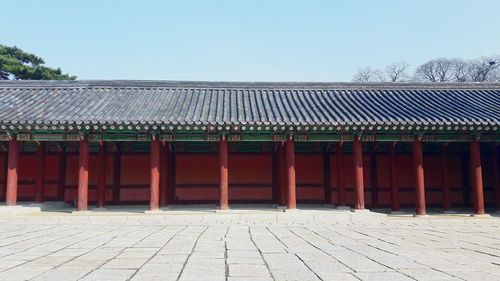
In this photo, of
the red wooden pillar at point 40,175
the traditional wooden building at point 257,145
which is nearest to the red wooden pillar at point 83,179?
the traditional wooden building at point 257,145

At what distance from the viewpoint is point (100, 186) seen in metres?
13.3

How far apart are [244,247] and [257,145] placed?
26.6 ft

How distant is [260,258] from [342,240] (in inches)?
105

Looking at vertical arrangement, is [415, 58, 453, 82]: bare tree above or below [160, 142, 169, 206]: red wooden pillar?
above

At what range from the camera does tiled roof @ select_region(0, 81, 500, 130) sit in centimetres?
1177

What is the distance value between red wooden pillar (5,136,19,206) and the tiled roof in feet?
3.26

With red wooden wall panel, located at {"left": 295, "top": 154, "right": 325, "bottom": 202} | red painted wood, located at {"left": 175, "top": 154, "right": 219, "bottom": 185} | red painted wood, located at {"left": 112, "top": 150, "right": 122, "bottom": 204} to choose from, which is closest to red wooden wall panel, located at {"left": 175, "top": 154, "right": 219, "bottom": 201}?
red painted wood, located at {"left": 175, "top": 154, "right": 219, "bottom": 185}

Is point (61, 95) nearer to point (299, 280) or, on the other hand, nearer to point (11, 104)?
point (11, 104)

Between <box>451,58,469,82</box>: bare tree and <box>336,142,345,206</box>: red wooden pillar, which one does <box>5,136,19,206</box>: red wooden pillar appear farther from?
<box>451,58,469,82</box>: bare tree

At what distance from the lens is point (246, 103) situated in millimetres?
14344

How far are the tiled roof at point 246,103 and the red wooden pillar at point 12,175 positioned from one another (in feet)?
3.26

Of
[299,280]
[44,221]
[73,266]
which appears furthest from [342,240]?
[44,221]

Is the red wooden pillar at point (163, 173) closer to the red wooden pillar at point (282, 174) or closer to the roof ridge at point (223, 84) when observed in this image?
the roof ridge at point (223, 84)

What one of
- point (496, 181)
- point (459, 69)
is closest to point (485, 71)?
point (459, 69)
